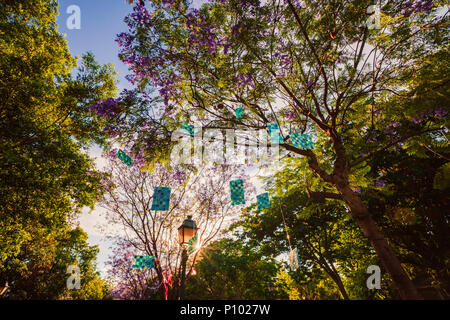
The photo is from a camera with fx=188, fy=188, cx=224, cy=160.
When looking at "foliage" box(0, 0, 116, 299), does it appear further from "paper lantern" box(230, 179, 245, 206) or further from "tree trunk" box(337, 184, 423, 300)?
"tree trunk" box(337, 184, 423, 300)

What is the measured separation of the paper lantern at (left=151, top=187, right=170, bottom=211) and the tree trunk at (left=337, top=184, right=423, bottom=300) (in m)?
→ 5.36

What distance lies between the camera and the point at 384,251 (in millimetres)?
3916

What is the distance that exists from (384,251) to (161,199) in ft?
20.4

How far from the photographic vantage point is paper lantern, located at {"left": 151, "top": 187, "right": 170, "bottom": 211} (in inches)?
259

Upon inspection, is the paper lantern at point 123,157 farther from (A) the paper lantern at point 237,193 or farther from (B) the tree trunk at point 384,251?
(B) the tree trunk at point 384,251

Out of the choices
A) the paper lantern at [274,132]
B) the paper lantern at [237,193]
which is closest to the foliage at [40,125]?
the paper lantern at [237,193]

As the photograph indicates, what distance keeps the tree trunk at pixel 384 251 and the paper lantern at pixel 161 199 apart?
5.36 m

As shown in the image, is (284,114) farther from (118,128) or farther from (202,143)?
(118,128)

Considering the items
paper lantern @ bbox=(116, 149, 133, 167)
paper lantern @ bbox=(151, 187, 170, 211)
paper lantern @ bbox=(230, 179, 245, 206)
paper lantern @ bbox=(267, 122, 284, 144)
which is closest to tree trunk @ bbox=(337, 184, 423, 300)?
paper lantern @ bbox=(267, 122, 284, 144)

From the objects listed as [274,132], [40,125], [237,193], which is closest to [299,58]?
[274,132]

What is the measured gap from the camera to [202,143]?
6.70 m

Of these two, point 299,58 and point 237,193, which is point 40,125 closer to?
point 237,193

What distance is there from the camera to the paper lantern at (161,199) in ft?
21.5

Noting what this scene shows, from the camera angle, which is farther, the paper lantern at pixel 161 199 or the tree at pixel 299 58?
the paper lantern at pixel 161 199
